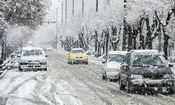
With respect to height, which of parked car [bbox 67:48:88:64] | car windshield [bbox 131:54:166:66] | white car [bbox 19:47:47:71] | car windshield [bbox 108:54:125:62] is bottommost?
parked car [bbox 67:48:88:64]

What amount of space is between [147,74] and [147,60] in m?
Answer: 1.66

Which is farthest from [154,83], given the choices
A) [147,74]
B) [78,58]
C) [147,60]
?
[78,58]

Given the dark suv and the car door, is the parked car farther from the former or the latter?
the dark suv

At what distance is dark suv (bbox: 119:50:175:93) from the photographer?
1839 centimetres

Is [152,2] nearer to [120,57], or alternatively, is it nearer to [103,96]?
[120,57]

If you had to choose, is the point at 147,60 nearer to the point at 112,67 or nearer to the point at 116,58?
the point at 112,67

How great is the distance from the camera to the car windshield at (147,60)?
64.6 feet

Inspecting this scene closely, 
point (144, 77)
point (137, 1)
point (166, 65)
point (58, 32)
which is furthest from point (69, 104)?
point (58, 32)

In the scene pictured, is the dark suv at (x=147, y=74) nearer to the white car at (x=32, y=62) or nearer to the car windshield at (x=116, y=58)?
the car windshield at (x=116, y=58)

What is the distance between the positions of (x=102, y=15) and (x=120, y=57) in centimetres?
4811

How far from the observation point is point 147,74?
18594mm

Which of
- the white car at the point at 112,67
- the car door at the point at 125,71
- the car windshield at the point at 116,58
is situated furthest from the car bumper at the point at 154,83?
the car windshield at the point at 116,58

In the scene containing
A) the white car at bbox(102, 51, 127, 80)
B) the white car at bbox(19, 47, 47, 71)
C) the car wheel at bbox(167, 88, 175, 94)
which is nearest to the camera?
the car wheel at bbox(167, 88, 175, 94)

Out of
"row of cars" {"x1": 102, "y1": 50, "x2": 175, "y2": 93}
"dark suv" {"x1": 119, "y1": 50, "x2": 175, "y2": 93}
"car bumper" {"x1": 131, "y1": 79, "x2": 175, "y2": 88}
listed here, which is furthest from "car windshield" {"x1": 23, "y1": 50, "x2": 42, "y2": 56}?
"car bumper" {"x1": 131, "y1": 79, "x2": 175, "y2": 88}
